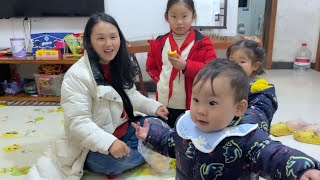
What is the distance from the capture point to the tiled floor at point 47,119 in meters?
1.80

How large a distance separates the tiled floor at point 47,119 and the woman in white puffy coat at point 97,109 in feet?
0.48

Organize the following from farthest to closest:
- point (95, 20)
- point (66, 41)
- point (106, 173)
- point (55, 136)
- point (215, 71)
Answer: point (66, 41) → point (55, 136) → point (106, 173) → point (95, 20) → point (215, 71)

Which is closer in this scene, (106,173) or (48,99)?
(106,173)

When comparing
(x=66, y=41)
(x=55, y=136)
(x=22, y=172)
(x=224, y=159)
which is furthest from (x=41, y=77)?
(x=224, y=159)

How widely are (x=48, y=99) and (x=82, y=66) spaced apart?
1.50 m

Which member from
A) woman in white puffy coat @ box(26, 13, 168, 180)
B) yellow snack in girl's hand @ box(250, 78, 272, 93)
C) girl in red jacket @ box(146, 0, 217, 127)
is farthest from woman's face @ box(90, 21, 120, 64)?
yellow snack in girl's hand @ box(250, 78, 272, 93)

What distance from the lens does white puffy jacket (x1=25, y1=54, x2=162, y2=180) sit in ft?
4.50

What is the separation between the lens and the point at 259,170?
30.7 inches

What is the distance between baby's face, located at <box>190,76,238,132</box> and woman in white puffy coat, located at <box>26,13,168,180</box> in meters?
0.61

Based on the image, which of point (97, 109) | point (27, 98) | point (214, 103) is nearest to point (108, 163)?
point (97, 109)

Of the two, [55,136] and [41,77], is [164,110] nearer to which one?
[55,136]

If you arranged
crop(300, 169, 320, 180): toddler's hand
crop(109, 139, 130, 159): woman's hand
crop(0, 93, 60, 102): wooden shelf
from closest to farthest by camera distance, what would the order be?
1. crop(300, 169, 320, 180): toddler's hand
2. crop(109, 139, 130, 159): woman's hand
3. crop(0, 93, 60, 102): wooden shelf

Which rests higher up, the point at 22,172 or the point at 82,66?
the point at 82,66

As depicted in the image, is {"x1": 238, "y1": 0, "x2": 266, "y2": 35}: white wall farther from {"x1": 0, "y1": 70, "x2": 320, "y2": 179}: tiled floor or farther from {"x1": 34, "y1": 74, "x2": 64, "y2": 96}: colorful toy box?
Result: {"x1": 34, "y1": 74, "x2": 64, "y2": 96}: colorful toy box
